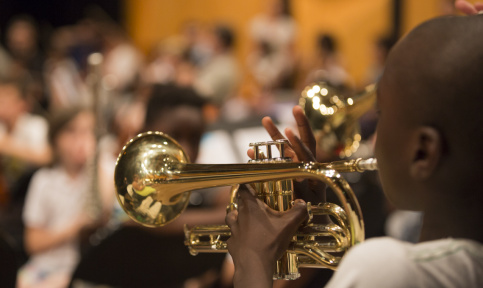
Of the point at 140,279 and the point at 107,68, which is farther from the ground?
the point at 140,279

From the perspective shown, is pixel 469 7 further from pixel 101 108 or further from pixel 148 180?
pixel 101 108

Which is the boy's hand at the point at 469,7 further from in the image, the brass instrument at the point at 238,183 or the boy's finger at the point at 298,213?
the boy's finger at the point at 298,213

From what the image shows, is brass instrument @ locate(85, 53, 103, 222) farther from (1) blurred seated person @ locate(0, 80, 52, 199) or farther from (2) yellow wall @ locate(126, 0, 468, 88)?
(2) yellow wall @ locate(126, 0, 468, 88)

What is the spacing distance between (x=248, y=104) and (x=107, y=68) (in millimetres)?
2535

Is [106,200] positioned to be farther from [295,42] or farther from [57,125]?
[295,42]

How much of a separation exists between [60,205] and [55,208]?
0.11 ft

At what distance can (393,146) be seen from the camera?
1.12 meters

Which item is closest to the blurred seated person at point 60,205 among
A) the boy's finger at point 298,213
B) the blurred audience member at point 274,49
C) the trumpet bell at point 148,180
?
the trumpet bell at point 148,180

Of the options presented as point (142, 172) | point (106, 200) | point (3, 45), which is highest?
point (142, 172)

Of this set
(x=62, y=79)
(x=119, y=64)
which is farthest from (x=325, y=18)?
(x=62, y=79)

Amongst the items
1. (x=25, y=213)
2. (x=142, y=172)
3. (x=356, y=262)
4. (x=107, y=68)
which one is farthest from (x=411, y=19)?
(x=356, y=262)

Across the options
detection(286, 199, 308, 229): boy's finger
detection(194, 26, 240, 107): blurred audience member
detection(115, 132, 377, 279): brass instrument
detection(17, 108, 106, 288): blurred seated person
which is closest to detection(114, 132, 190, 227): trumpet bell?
detection(115, 132, 377, 279): brass instrument

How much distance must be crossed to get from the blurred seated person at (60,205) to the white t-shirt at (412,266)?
8.26ft

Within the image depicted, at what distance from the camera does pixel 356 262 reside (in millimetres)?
1003
